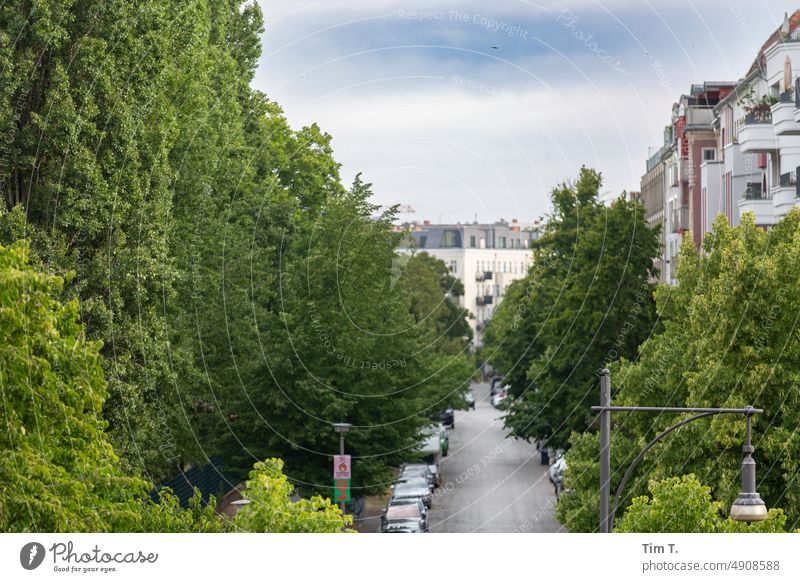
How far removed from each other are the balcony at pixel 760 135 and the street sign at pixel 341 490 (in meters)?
18.7

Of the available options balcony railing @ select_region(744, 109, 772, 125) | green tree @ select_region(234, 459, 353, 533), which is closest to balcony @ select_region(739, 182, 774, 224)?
balcony railing @ select_region(744, 109, 772, 125)

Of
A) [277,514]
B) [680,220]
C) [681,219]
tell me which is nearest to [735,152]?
[681,219]

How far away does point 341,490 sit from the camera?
136ft

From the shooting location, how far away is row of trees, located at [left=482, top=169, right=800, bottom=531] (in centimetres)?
3272

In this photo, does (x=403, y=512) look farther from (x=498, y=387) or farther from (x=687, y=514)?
(x=687, y=514)

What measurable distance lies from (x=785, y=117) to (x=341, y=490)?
17.7 m

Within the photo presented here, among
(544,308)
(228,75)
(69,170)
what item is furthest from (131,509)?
(544,308)

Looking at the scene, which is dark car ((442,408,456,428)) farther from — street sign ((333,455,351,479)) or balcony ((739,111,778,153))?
street sign ((333,455,351,479))

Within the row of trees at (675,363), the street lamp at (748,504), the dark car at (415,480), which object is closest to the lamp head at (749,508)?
the street lamp at (748,504)

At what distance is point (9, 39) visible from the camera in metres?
35.7

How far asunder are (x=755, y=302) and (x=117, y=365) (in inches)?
552

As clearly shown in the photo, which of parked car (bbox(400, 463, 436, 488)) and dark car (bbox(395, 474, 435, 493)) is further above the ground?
dark car (bbox(395, 474, 435, 493))

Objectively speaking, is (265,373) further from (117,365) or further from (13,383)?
(13,383)
